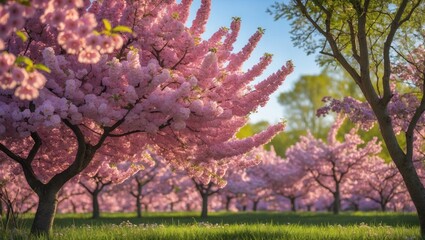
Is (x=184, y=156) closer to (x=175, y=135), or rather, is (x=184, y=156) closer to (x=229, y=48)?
Result: (x=175, y=135)

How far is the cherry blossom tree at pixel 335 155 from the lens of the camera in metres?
34.9

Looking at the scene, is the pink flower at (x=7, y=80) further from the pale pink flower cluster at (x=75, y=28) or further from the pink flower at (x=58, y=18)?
the pink flower at (x=58, y=18)

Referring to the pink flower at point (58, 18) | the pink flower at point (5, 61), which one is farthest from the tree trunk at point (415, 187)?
the pink flower at point (5, 61)

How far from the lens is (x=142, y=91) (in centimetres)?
A: 991

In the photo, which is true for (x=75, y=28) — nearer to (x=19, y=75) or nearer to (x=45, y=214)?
(x=19, y=75)

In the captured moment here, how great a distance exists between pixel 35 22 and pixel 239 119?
5.31 metres

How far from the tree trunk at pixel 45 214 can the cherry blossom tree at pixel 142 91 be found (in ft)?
0.08

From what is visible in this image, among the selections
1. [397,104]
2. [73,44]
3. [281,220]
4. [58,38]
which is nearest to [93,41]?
[73,44]

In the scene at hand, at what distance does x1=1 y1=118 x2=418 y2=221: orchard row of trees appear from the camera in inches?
1378

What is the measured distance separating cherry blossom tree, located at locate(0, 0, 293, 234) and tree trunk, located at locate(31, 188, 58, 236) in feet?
0.08

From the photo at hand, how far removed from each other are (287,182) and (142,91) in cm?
3308

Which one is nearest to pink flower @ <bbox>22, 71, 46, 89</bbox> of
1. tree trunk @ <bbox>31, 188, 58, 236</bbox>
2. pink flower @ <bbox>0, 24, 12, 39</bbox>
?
pink flower @ <bbox>0, 24, 12, 39</bbox>

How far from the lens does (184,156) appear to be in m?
12.7

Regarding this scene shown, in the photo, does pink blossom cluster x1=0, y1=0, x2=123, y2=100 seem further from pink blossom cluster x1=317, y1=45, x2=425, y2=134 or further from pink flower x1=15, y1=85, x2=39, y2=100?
pink blossom cluster x1=317, y1=45, x2=425, y2=134
